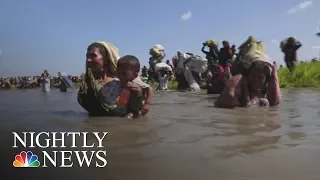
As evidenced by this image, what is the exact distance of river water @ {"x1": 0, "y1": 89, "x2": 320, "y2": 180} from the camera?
2.49 metres

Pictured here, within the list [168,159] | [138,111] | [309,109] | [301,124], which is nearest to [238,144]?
[168,159]

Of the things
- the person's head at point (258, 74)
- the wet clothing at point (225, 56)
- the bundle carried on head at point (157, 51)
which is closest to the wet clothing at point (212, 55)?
the wet clothing at point (225, 56)

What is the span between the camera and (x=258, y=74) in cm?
577

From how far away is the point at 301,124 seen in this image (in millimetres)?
4371

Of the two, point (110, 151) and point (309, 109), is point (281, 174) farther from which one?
point (309, 109)

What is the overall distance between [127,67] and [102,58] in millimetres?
341

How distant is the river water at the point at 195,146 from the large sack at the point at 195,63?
713cm

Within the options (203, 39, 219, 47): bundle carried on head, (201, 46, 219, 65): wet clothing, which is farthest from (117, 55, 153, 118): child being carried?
(203, 39, 219, 47): bundle carried on head

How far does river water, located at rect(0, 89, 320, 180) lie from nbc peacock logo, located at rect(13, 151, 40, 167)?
59 mm

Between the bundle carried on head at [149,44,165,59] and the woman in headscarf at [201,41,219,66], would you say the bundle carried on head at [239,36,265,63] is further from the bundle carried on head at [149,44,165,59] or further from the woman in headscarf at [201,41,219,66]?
the bundle carried on head at [149,44,165,59]

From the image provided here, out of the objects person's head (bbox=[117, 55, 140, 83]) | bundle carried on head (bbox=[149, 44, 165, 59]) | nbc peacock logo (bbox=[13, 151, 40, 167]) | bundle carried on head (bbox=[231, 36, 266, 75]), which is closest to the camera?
nbc peacock logo (bbox=[13, 151, 40, 167])

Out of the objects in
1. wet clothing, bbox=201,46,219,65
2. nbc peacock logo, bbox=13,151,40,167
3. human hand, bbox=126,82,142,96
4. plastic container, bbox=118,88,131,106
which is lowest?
nbc peacock logo, bbox=13,151,40,167

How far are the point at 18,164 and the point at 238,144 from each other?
154cm

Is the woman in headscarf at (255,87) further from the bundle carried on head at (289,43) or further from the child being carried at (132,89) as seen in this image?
the bundle carried on head at (289,43)
